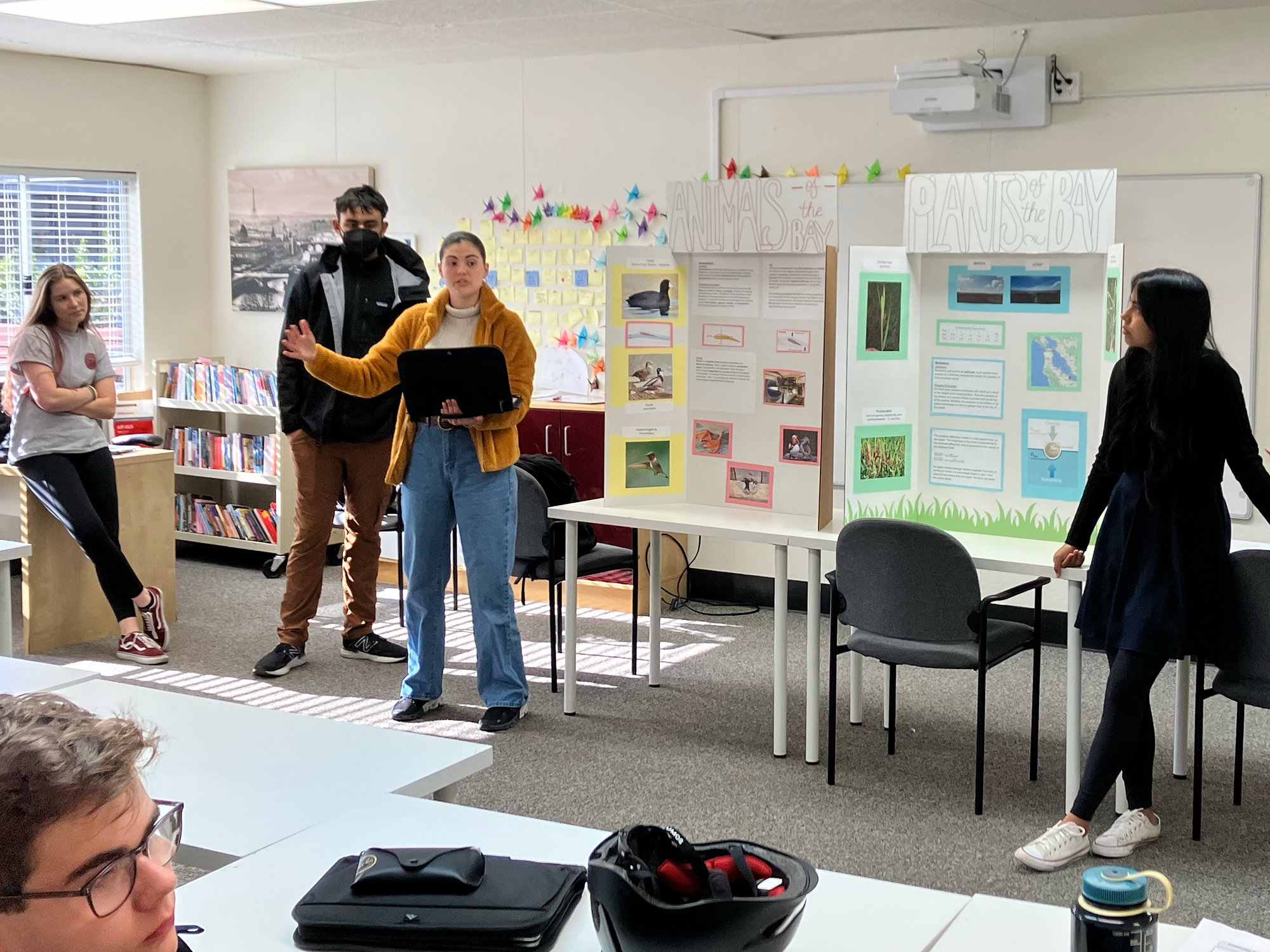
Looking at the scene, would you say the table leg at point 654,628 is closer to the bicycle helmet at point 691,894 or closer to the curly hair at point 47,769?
the bicycle helmet at point 691,894

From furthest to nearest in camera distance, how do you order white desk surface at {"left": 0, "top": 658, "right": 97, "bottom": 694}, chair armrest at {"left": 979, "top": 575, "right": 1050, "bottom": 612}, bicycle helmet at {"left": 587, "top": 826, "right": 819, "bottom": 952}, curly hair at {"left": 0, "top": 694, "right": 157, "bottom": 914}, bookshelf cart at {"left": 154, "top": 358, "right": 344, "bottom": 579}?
bookshelf cart at {"left": 154, "top": 358, "right": 344, "bottom": 579}, chair armrest at {"left": 979, "top": 575, "right": 1050, "bottom": 612}, white desk surface at {"left": 0, "top": 658, "right": 97, "bottom": 694}, bicycle helmet at {"left": 587, "top": 826, "right": 819, "bottom": 952}, curly hair at {"left": 0, "top": 694, "right": 157, "bottom": 914}

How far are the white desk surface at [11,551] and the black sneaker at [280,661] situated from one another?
125cm

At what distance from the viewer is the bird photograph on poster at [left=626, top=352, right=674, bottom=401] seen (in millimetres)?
4770

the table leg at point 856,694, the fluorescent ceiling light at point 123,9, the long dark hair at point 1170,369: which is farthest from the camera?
the fluorescent ceiling light at point 123,9

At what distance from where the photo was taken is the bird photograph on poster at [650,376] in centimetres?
477

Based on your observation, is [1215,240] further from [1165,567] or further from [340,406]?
[340,406]

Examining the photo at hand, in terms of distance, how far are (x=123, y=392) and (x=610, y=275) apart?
4082 millimetres

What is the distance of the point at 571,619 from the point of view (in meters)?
4.71

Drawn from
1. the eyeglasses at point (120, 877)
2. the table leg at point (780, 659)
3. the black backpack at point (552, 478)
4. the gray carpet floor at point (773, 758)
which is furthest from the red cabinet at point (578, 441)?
the eyeglasses at point (120, 877)

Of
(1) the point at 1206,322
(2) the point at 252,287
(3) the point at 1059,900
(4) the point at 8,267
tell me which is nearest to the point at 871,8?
(1) the point at 1206,322

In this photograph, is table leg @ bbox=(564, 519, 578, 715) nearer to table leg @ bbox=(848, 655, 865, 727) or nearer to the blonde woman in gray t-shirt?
table leg @ bbox=(848, 655, 865, 727)

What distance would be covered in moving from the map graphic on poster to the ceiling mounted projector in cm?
164

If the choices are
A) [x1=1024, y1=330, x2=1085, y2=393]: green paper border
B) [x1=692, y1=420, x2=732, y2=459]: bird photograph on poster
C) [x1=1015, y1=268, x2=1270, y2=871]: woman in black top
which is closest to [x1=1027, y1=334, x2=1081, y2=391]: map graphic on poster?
[x1=1024, y1=330, x2=1085, y2=393]: green paper border

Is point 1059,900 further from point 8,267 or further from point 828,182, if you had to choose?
point 8,267
